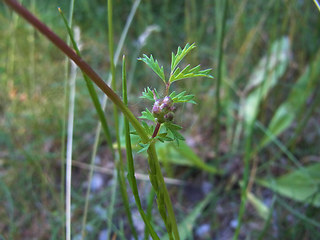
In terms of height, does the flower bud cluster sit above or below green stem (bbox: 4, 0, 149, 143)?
Result: below

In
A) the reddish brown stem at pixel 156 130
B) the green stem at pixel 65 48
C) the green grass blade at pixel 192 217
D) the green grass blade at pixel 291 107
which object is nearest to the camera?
the green stem at pixel 65 48

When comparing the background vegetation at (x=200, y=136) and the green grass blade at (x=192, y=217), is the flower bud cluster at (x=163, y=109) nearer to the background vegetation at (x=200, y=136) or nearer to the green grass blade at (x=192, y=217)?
the background vegetation at (x=200, y=136)

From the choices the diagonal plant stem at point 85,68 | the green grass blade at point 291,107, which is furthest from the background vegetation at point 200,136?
the diagonal plant stem at point 85,68

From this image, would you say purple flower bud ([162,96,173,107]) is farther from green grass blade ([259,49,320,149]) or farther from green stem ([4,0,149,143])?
green grass blade ([259,49,320,149])

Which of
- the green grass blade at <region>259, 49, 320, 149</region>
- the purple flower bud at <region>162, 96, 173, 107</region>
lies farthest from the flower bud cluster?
the green grass blade at <region>259, 49, 320, 149</region>

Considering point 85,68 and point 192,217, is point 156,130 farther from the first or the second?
point 192,217

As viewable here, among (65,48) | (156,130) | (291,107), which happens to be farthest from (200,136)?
(65,48)

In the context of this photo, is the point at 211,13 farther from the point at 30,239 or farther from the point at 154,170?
the point at 154,170
